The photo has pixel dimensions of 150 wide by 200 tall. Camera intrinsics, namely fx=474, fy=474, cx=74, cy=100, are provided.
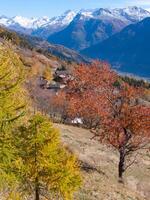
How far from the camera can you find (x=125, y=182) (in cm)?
6181

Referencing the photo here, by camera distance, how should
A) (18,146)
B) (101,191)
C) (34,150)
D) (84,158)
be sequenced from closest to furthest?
(18,146)
(34,150)
(101,191)
(84,158)

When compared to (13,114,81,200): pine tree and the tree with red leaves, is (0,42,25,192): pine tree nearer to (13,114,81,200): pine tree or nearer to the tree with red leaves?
(13,114,81,200): pine tree

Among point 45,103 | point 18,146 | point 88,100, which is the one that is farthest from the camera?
point 45,103

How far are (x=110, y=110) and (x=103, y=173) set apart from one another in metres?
31.4

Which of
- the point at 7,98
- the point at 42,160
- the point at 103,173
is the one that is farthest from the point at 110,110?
the point at 7,98

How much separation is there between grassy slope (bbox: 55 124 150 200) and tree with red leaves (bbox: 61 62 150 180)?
210 cm

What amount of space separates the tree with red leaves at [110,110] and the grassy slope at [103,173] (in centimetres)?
210

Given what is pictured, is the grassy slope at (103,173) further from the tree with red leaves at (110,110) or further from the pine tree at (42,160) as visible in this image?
the pine tree at (42,160)

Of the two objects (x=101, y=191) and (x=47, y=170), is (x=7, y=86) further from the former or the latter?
(x=101, y=191)

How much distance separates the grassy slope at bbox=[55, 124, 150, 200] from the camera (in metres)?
49.4

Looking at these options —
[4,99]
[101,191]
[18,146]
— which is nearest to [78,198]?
[101,191]

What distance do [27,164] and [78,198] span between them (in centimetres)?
1243

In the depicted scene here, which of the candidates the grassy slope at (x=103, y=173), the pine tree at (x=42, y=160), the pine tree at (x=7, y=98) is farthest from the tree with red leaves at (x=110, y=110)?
the pine tree at (x=7, y=98)

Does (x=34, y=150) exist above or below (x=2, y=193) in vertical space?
above
